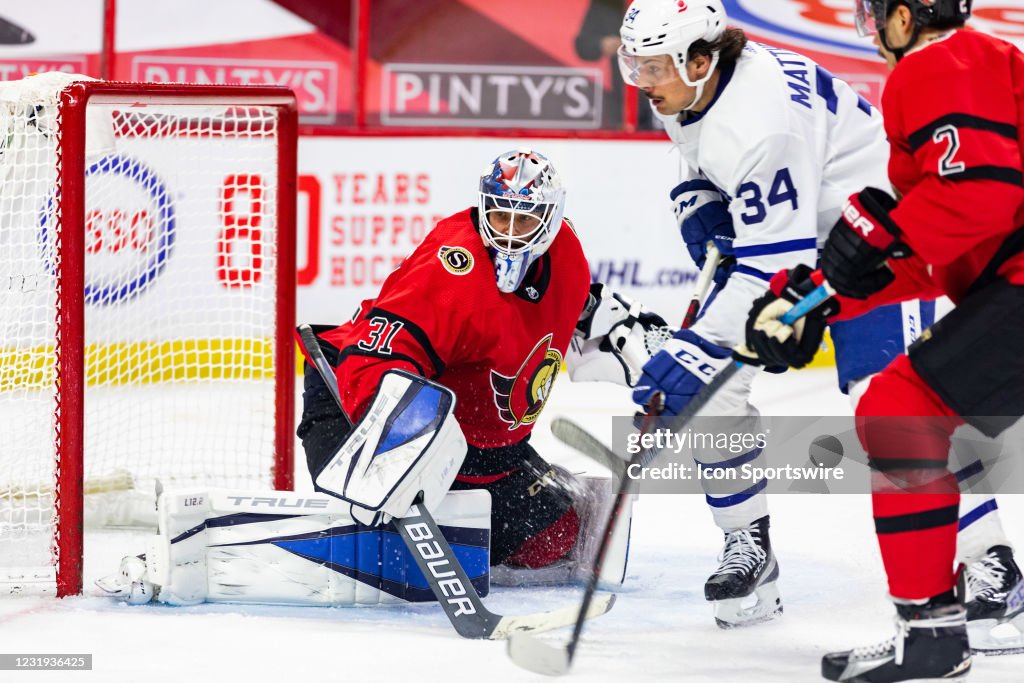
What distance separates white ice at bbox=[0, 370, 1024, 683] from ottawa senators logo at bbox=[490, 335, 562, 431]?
373mm

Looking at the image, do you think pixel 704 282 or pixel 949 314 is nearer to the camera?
pixel 949 314

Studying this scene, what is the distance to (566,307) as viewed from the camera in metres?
2.88

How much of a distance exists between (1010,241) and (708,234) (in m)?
0.86

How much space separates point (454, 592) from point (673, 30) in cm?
114

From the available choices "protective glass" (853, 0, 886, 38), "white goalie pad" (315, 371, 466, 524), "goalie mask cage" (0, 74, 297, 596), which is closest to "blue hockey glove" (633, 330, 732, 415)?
"white goalie pad" (315, 371, 466, 524)

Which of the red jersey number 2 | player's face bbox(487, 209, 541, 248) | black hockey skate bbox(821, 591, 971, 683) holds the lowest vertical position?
black hockey skate bbox(821, 591, 971, 683)

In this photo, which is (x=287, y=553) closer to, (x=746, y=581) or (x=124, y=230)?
(x=746, y=581)

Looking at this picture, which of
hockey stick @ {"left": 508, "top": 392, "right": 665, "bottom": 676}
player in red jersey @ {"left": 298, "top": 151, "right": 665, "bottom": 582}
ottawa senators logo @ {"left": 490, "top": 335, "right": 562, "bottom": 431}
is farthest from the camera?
ottawa senators logo @ {"left": 490, "top": 335, "right": 562, "bottom": 431}

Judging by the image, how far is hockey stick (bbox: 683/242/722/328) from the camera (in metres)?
2.77

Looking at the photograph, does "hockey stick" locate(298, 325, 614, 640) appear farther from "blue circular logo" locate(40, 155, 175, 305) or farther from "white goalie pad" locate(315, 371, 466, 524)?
"blue circular logo" locate(40, 155, 175, 305)

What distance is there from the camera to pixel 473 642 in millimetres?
2393

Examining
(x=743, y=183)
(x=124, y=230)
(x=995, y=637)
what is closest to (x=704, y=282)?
(x=743, y=183)

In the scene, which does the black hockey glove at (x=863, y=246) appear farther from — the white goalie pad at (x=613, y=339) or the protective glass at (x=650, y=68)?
the white goalie pad at (x=613, y=339)

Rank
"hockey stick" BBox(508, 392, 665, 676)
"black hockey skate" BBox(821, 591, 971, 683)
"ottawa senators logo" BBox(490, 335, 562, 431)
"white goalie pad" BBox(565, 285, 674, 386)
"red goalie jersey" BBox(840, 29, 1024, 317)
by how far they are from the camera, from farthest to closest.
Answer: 1. "white goalie pad" BBox(565, 285, 674, 386)
2. "ottawa senators logo" BBox(490, 335, 562, 431)
3. "hockey stick" BBox(508, 392, 665, 676)
4. "black hockey skate" BBox(821, 591, 971, 683)
5. "red goalie jersey" BBox(840, 29, 1024, 317)
